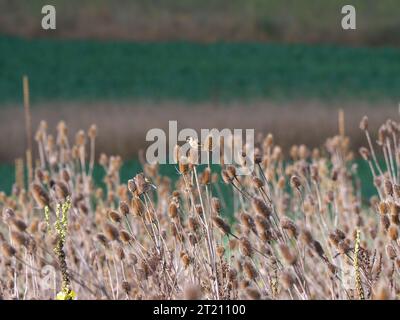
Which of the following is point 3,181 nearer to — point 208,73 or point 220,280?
point 208,73

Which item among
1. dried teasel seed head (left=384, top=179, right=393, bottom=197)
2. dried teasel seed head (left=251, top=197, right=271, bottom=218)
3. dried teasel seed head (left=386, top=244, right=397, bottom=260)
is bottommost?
dried teasel seed head (left=386, top=244, right=397, bottom=260)

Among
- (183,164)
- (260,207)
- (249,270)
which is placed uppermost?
(183,164)

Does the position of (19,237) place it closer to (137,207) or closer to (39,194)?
(39,194)

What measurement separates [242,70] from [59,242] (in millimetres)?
8255

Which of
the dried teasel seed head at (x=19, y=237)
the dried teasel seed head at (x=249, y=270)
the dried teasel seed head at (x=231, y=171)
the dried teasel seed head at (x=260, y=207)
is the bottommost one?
the dried teasel seed head at (x=249, y=270)

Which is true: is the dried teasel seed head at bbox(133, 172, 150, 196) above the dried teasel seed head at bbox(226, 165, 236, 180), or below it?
below

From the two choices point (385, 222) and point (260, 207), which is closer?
point (260, 207)

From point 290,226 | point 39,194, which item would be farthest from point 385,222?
point 39,194

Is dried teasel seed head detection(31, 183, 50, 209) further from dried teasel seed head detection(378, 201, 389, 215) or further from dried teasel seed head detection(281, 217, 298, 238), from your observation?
dried teasel seed head detection(378, 201, 389, 215)

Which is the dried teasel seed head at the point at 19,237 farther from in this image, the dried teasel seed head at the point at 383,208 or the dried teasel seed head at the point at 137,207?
the dried teasel seed head at the point at 383,208

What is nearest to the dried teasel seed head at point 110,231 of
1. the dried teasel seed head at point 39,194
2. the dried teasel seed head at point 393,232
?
the dried teasel seed head at point 39,194

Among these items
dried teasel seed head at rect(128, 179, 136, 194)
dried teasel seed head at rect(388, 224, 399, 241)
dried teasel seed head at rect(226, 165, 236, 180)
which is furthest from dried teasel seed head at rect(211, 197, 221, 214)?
dried teasel seed head at rect(388, 224, 399, 241)

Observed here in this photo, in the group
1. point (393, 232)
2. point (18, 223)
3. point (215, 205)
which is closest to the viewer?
point (18, 223)
